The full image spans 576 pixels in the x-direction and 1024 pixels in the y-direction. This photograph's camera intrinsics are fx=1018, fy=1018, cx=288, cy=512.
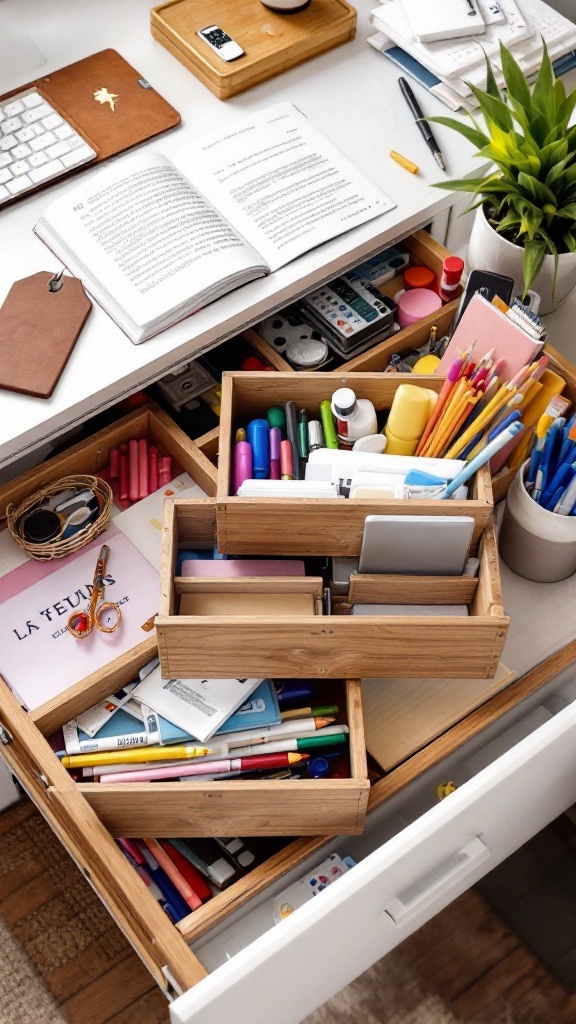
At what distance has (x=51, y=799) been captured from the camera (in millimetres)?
1015

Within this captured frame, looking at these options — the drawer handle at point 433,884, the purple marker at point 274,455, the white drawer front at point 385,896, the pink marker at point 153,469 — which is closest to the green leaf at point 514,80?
the purple marker at point 274,455

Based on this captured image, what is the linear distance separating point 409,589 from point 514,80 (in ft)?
1.95

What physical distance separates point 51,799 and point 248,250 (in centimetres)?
62

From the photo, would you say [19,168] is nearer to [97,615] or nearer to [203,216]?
[203,216]

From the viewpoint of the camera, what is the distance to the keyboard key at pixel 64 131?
122 centimetres

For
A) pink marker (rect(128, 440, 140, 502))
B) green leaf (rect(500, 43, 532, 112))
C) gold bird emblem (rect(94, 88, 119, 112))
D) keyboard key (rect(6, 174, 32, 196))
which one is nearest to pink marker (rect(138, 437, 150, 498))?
pink marker (rect(128, 440, 140, 502))

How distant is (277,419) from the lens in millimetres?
1097

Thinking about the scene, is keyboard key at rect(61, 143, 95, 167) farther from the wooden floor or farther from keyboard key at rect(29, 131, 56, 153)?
the wooden floor

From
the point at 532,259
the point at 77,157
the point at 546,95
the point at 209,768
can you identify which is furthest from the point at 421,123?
the point at 209,768

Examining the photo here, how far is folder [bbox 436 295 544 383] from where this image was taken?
104cm

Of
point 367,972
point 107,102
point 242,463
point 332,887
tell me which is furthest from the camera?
point 367,972

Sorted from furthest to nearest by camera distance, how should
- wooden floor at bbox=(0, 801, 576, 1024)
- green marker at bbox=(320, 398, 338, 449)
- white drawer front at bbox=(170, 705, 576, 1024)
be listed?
wooden floor at bbox=(0, 801, 576, 1024) < green marker at bbox=(320, 398, 338, 449) < white drawer front at bbox=(170, 705, 576, 1024)

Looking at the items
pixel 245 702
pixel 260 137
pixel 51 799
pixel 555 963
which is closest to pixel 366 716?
pixel 245 702

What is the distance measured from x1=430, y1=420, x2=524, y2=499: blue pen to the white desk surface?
311 mm
